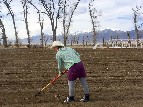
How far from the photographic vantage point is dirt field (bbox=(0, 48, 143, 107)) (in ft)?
34.8

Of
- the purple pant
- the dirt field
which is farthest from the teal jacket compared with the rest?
the dirt field

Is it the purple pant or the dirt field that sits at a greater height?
the purple pant

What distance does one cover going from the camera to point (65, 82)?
14125mm

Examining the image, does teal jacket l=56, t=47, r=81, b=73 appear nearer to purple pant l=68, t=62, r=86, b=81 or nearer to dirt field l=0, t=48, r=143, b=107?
purple pant l=68, t=62, r=86, b=81

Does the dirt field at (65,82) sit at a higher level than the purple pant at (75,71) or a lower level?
lower

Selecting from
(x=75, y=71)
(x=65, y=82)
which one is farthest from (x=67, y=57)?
(x=65, y=82)

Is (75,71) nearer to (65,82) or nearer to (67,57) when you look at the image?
(67,57)

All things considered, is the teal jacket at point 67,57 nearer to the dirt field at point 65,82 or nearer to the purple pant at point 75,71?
the purple pant at point 75,71

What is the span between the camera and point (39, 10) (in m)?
48.6

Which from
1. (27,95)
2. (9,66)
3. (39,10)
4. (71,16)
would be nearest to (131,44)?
(39,10)

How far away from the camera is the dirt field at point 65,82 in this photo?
10.6m

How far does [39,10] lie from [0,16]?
499 cm

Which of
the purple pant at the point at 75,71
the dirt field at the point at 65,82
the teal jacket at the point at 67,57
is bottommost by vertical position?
the dirt field at the point at 65,82

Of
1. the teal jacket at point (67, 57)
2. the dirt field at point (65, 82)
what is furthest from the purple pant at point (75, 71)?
the dirt field at point (65, 82)
